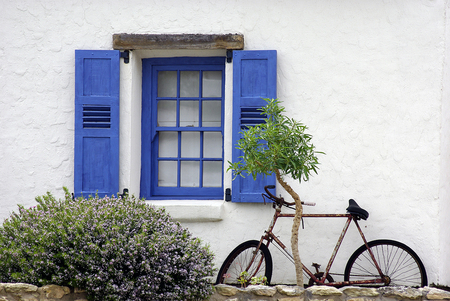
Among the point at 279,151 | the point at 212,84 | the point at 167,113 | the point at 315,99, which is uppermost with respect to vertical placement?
the point at 212,84

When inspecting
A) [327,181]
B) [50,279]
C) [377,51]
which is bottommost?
[50,279]

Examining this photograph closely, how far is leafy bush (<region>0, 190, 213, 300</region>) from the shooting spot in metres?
3.08

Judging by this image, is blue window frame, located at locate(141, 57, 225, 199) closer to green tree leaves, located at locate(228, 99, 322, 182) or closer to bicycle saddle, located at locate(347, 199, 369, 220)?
green tree leaves, located at locate(228, 99, 322, 182)

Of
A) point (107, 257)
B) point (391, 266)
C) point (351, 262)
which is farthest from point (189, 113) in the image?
point (391, 266)

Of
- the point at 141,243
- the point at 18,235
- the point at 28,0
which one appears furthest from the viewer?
the point at 28,0

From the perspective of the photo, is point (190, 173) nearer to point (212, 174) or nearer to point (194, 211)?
point (212, 174)

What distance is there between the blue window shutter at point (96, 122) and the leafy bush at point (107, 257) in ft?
3.94

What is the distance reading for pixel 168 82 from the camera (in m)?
5.04

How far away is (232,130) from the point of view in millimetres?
4660

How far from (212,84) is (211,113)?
34 cm

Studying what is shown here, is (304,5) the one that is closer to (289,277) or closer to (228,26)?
(228,26)

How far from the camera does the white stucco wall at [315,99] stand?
459 cm

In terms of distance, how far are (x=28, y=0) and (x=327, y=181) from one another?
3.92 m

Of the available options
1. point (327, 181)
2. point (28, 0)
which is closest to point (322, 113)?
point (327, 181)
